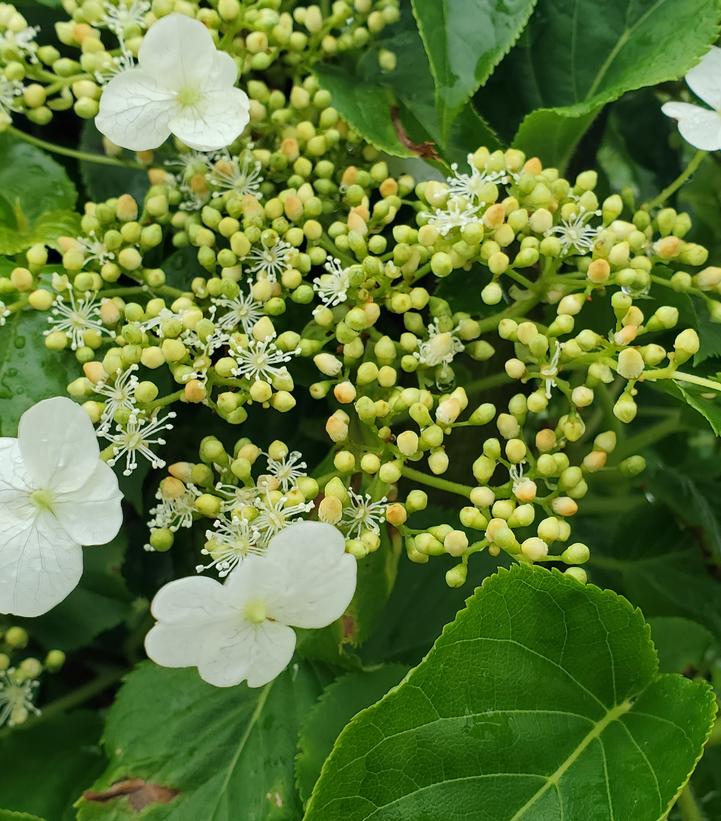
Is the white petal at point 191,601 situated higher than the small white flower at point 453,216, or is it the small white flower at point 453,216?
the small white flower at point 453,216

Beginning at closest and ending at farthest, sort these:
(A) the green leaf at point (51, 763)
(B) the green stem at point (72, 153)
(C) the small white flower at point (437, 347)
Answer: (C) the small white flower at point (437, 347)
(B) the green stem at point (72, 153)
(A) the green leaf at point (51, 763)

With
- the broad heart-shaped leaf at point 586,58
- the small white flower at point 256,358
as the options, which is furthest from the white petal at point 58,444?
the broad heart-shaped leaf at point 586,58

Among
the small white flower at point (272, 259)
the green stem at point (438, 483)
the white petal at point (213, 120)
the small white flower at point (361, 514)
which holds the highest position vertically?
the white petal at point (213, 120)

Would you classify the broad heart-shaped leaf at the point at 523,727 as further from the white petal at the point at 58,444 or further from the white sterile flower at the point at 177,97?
the white sterile flower at the point at 177,97

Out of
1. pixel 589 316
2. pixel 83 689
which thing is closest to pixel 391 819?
pixel 589 316

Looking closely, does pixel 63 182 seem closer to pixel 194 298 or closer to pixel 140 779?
pixel 194 298

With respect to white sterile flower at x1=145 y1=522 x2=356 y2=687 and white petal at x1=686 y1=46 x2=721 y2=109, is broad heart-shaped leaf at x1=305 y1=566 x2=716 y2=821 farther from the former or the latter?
white petal at x1=686 y1=46 x2=721 y2=109
